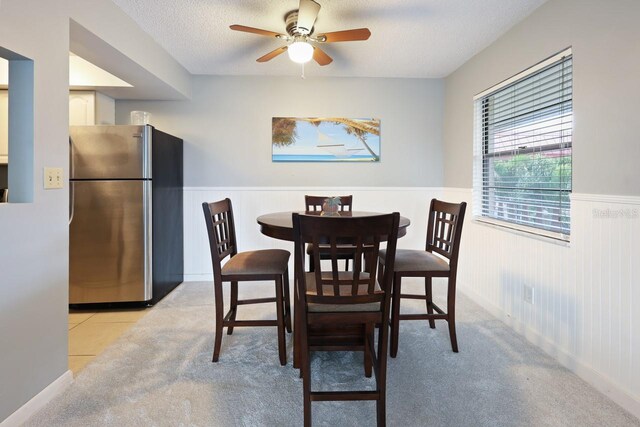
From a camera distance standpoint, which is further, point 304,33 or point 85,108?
point 85,108

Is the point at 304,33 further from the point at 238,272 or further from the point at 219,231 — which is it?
the point at 238,272

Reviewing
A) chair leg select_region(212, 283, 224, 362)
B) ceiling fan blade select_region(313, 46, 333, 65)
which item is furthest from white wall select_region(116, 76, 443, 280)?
chair leg select_region(212, 283, 224, 362)

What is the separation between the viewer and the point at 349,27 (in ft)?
8.71

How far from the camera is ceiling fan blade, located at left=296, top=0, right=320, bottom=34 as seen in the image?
80.3 inches

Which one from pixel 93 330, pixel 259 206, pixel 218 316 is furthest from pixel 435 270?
pixel 93 330

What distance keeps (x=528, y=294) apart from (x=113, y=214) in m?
3.33

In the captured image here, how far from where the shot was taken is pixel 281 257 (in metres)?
2.20

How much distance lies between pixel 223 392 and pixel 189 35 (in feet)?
8.76

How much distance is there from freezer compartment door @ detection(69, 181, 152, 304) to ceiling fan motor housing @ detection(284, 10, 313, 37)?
174 centimetres

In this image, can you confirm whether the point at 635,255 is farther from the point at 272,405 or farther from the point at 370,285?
the point at 272,405

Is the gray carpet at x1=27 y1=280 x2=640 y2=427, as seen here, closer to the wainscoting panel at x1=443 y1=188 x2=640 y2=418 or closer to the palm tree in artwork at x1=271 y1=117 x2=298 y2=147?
→ the wainscoting panel at x1=443 y1=188 x2=640 y2=418

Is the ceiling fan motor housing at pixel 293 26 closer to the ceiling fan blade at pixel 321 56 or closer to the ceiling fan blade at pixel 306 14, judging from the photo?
the ceiling fan blade at pixel 306 14

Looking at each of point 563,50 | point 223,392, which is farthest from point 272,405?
point 563,50

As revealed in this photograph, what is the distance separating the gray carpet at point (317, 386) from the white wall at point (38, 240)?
223mm
